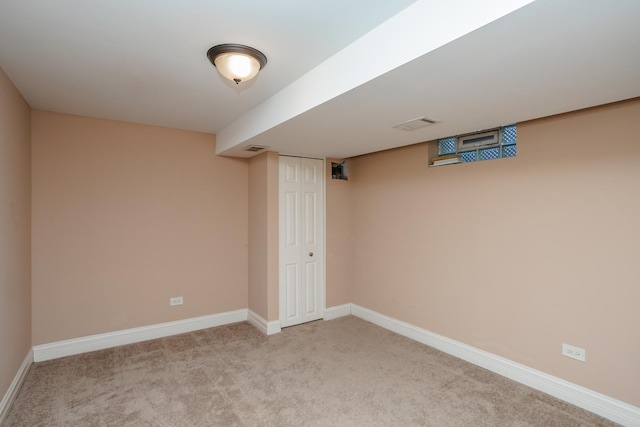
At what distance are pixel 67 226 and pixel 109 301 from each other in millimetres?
921

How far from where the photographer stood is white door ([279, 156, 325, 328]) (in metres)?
4.17

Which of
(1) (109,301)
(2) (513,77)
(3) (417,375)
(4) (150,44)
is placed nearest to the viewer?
(2) (513,77)

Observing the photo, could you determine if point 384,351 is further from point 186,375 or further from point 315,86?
point 315,86

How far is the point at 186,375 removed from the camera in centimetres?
299

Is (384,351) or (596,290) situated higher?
(596,290)

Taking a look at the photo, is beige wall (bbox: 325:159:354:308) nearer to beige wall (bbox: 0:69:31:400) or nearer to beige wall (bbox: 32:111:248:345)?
beige wall (bbox: 32:111:248:345)

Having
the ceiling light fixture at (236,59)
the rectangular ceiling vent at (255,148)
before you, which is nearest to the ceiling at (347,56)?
the ceiling light fixture at (236,59)

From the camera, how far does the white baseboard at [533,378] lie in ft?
7.55

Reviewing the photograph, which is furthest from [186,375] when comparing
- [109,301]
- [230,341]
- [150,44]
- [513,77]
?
[513,77]

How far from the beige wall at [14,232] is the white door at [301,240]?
2.49 meters

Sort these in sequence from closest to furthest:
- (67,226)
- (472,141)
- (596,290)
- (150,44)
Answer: (150,44)
(596,290)
(472,141)
(67,226)

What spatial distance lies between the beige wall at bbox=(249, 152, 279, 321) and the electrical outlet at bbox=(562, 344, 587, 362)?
2903 mm

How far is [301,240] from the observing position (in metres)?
4.32

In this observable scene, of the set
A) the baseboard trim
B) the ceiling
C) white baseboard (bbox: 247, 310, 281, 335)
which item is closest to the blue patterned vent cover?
the ceiling
